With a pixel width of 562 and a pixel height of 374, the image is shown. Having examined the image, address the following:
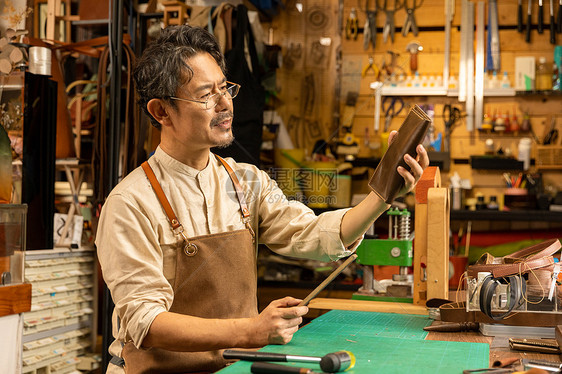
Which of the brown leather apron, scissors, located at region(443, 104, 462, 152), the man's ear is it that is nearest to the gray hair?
the man's ear

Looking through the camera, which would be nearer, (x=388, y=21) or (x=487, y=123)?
(x=487, y=123)

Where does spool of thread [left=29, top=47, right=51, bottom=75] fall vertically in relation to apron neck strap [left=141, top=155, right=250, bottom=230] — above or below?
above

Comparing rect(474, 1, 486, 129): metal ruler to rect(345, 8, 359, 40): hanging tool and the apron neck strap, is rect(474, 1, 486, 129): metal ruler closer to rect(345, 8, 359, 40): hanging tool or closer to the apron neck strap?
rect(345, 8, 359, 40): hanging tool

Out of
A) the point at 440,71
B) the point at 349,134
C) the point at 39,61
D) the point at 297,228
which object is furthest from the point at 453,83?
the point at 297,228

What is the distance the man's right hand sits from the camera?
1.46m

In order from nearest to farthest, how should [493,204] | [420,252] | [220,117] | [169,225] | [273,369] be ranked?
1. [273,369]
2. [169,225]
3. [220,117]
4. [420,252]
5. [493,204]

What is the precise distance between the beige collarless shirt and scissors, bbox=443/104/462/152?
2.95 metres

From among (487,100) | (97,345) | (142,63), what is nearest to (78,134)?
(97,345)

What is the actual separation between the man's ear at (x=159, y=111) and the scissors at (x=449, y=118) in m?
3.25

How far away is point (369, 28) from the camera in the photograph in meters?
4.80

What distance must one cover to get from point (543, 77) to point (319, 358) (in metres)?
4.02

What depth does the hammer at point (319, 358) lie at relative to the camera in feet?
3.97

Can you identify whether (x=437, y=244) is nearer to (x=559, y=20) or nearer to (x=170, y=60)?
(x=170, y=60)

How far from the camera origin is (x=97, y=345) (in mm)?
3645
